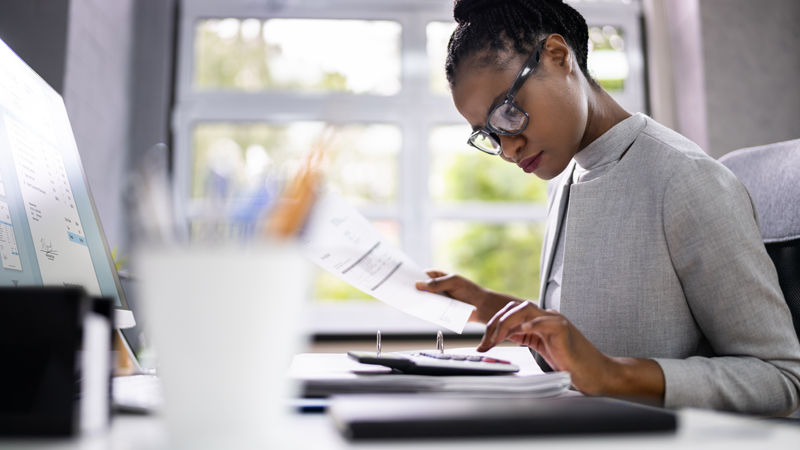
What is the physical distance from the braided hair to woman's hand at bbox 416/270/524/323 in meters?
0.36

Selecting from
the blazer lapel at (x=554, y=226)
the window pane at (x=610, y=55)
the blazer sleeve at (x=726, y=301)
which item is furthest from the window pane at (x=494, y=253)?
the blazer sleeve at (x=726, y=301)

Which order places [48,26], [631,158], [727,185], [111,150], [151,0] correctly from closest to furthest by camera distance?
[727,185] → [631,158] → [48,26] → [111,150] → [151,0]

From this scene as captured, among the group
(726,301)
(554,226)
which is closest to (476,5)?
(554,226)

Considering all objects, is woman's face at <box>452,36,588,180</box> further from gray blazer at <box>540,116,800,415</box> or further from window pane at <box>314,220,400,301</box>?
window pane at <box>314,220,400,301</box>

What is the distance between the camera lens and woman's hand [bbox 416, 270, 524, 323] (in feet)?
3.51

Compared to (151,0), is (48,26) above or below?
below

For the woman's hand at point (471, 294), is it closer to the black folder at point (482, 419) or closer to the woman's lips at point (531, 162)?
the woman's lips at point (531, 162)

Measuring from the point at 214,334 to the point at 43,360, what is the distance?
0.13 m

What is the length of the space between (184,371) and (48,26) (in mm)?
2444

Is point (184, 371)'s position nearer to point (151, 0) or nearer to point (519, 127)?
point (519, 127)

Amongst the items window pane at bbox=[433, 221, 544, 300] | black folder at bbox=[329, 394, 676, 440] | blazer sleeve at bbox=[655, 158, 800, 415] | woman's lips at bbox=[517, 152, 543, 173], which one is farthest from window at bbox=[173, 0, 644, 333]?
black folder at bbox=[329, 394, 676, 440]

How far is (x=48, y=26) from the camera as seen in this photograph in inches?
89.1

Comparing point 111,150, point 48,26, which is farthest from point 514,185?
point 48,26
